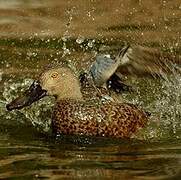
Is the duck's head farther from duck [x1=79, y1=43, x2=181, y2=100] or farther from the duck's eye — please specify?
duck [x1=79, y1=43, x2=181, y2=100]

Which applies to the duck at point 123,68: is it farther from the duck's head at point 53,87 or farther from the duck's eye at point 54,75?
the duck's eye at point 54,75

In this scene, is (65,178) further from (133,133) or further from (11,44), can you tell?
(11,44)

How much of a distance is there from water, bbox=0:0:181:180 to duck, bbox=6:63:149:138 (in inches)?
4.6

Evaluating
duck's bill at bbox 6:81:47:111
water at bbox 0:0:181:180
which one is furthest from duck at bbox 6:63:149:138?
water at bbox 0:0:181:180

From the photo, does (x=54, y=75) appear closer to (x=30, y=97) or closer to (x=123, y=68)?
(x=30, y=97)

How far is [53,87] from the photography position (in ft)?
23.7

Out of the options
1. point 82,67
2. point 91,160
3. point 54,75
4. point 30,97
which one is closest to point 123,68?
point 54,75

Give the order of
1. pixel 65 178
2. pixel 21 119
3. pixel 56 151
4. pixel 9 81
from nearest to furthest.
A: pixel 65 178
pixel 56 151
pixel 21 119
pixel 9 81

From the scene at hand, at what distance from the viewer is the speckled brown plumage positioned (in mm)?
6836

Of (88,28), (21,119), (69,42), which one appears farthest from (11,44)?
(21,119)

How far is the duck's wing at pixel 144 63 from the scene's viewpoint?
24.1 ft

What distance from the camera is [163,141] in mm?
6641

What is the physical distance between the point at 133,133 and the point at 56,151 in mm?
853

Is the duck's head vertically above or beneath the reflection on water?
above
